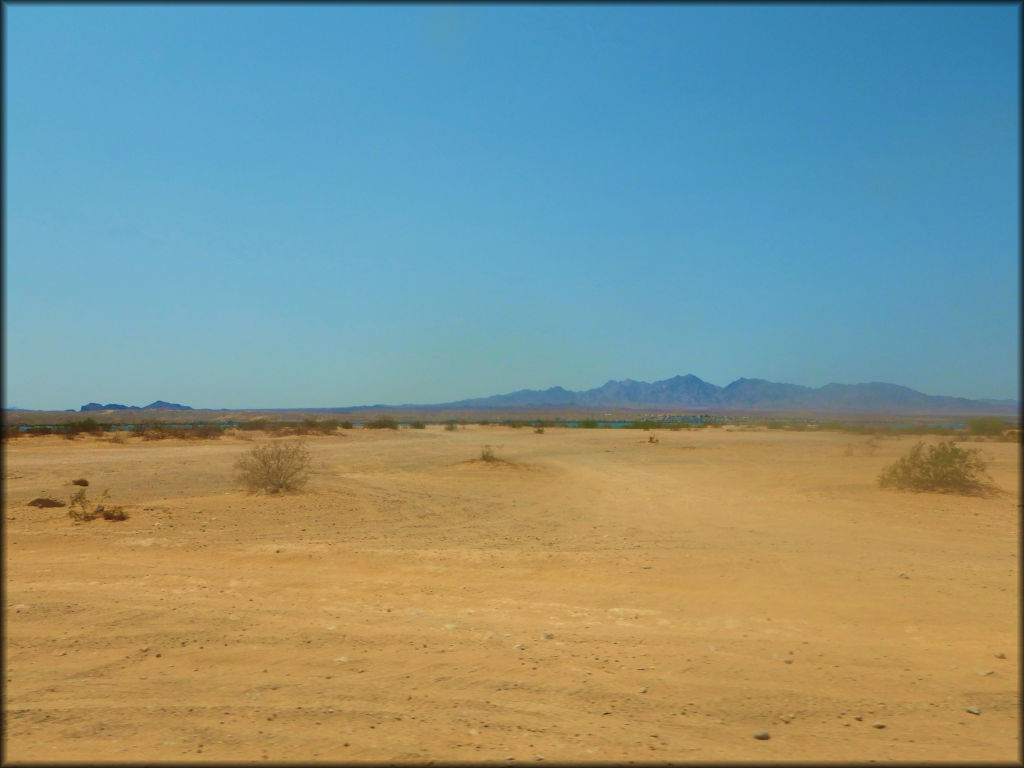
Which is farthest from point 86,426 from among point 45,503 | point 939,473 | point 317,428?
point 939,473

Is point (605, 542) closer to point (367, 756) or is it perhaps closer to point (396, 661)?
point (396, 661)

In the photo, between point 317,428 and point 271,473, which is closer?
point 271,473

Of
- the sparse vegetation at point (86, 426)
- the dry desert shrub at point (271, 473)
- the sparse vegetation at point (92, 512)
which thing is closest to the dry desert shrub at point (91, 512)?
the sparse vegetation at point (92, 512)

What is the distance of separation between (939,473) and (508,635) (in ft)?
53.0

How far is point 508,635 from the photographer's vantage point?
21.2 ft

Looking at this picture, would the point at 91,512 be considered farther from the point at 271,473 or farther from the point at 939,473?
the point at 939,473

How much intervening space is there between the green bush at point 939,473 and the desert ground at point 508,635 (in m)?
2.85

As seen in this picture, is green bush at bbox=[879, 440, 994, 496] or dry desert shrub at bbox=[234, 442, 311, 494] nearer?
dry desert shrub at bbox=[234, 442, 311, 494]

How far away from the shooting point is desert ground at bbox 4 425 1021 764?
176 inches

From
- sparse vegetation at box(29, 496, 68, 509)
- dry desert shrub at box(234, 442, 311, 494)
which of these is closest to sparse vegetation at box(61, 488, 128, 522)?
sparse vegetation at box(29, 496, 68, 509)

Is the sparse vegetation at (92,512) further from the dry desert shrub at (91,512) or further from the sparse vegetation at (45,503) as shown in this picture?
the sparse vegetation at (45,503)

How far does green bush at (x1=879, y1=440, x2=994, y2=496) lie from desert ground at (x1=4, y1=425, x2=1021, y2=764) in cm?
285

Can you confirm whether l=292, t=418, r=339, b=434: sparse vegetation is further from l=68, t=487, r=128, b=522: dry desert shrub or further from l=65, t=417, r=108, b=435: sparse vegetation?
l=68, t=487, r=128, b=522: dry desert shrub

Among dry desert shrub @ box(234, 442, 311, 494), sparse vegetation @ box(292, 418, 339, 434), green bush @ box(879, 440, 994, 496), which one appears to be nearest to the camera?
dry desert shrub @ box(234, 442, 311, 494)
